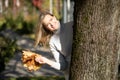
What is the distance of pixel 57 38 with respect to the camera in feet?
15.2

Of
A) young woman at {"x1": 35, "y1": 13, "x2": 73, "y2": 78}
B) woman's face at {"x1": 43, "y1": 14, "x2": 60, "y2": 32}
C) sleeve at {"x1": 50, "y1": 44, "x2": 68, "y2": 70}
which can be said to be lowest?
sleeve at {"x1": 50, "y1": 44, "x2": 68, "y2": 70}

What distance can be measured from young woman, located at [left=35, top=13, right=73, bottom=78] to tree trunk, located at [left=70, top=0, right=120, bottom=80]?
238 millimetres

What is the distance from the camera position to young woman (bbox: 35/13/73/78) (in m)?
4.57

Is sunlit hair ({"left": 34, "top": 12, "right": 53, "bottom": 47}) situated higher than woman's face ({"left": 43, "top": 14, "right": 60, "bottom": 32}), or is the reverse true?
woman's face ({"left": 43, "top": 14, "right": 60, "bottom": 32})

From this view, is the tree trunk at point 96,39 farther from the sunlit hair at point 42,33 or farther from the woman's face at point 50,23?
the sunlit hair at point 42,33

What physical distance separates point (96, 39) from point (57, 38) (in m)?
0.51

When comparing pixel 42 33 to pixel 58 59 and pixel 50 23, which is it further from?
pixel 58 59

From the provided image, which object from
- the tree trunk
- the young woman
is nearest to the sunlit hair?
the young woman

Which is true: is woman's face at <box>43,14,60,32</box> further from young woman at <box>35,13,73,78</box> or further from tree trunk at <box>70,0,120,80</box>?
tree trunk at <box>70,0,120,80</box>

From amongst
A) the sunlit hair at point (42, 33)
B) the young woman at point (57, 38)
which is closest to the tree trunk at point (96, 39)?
→ the young woman at point (57, 38)

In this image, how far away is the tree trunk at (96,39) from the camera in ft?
13.8

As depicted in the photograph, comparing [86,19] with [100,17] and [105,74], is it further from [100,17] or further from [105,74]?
[105,74]

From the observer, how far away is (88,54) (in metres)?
4.33

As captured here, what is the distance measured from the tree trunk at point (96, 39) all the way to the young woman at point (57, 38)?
0.24 meters
